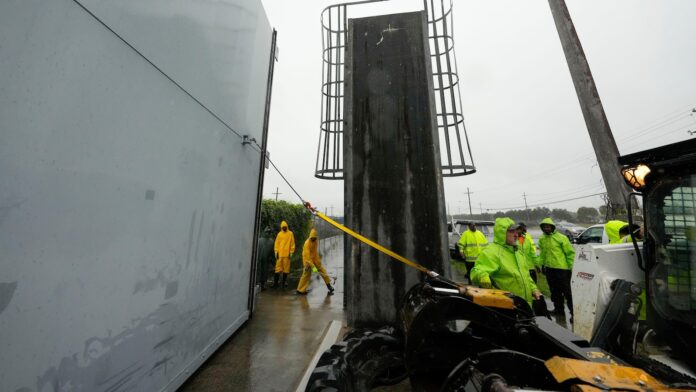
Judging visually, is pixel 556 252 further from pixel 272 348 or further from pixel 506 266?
pixel 272 348

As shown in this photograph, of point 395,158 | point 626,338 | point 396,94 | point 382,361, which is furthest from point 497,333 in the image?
point 396,94

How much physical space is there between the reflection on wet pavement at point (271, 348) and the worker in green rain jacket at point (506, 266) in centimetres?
236

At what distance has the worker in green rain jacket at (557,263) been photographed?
16.3ft

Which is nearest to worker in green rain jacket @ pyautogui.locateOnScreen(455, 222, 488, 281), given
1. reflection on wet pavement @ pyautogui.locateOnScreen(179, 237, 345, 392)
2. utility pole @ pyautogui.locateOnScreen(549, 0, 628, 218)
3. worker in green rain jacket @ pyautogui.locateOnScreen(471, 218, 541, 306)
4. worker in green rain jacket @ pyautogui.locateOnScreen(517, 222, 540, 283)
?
worker in green rain jacket @ pyautogui.locateOnScreen(517, 222, 540, 283)

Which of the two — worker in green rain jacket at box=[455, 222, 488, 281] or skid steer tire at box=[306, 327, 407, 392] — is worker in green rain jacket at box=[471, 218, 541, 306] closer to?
skid steer tire at box=[306, 327, 407, 392]

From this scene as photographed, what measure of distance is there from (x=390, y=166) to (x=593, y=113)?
5.49 meters

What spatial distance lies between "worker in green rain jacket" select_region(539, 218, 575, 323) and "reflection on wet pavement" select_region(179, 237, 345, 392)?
4182 millimetres

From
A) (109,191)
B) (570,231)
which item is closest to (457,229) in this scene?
(109,191)

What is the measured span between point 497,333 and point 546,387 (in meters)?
0.42

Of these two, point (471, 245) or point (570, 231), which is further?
point (570, 231)

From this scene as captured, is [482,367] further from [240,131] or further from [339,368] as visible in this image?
[240,131]

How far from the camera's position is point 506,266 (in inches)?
122

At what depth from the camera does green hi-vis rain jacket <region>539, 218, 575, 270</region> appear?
4.96 m

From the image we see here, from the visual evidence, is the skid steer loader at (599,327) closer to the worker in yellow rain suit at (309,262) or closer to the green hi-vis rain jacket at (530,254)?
the green hi-vis rain jacket at (530,254)
